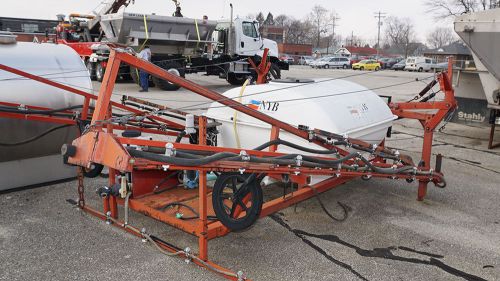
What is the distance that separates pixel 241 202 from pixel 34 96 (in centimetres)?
297

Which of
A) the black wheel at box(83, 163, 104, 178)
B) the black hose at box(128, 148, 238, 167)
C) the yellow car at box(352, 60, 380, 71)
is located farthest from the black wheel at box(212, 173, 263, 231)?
the yellow car at box(352, 60, 380, 71)

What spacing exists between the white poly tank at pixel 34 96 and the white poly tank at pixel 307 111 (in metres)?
1.83

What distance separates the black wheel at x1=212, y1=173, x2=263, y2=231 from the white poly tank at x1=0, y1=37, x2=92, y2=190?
106 inches

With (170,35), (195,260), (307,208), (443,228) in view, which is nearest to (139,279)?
(195,260)

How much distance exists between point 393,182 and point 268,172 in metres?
3.22

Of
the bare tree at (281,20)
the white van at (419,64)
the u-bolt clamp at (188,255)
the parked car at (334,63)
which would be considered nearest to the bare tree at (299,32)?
the bare tree at (281,20)

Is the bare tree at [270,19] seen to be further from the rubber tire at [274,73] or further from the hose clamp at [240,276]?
the hose clamp at [240,276]

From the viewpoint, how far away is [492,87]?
8.00 m

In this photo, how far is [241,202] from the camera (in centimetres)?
363

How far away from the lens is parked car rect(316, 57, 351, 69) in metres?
48.1

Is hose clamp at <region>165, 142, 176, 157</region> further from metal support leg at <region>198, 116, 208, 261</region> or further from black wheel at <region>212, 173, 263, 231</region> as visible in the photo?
black wheel at <region>212, 173, 263, 231</region>

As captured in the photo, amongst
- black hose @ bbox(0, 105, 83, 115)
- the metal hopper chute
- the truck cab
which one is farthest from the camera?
the truck cab

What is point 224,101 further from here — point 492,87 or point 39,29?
point 39,29

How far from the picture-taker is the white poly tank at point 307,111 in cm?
464
